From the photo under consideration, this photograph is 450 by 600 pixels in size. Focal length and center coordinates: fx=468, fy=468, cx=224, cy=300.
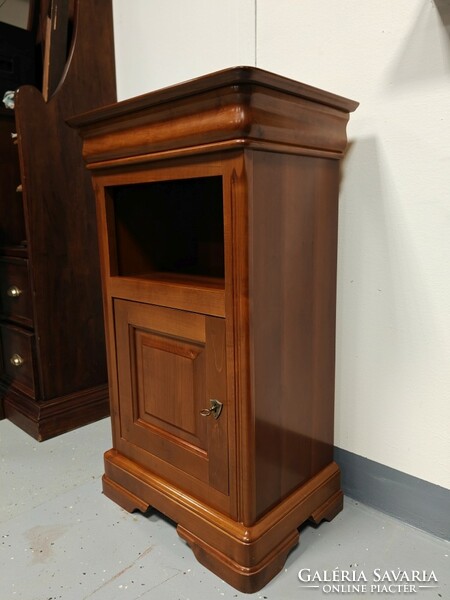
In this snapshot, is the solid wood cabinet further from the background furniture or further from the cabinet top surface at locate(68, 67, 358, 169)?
the background furniture

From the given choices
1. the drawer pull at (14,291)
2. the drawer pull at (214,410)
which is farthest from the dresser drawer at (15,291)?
the drawer pull at (214,410)

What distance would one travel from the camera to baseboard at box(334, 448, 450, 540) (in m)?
0.97

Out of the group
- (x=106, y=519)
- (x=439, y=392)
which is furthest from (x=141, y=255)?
(x=439, y=392)

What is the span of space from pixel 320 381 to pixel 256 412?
24 cm

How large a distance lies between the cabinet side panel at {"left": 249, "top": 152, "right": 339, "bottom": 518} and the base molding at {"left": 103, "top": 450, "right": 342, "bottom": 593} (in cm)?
3

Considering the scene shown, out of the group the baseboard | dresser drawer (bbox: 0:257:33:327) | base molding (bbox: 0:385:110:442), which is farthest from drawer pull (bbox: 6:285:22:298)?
the baseboard

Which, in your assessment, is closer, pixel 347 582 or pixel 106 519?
pixel 347 582

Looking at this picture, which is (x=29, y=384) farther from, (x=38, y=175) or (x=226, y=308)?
(x=226, y=308)

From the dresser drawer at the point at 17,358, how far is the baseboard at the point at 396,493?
0.95 metres

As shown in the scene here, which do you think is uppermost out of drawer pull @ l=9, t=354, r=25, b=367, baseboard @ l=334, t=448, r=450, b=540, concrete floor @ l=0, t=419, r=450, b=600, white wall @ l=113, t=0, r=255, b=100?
white wall @ l=113, t=0, r=255, b=100

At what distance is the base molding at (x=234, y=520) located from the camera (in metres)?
0.84

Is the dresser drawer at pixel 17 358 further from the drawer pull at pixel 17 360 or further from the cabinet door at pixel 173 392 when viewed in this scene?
the cabinet door at pixel 173 392

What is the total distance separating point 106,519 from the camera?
1049 millimetres

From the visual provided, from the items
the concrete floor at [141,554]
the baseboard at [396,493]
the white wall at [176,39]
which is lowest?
the concrete floor at [141,554]
